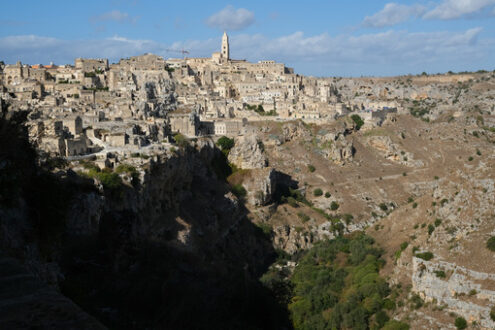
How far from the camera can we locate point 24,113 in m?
15.1

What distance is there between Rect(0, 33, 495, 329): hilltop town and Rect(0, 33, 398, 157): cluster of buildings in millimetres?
260

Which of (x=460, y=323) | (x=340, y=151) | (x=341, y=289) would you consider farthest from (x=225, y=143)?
(x=460, y=323)

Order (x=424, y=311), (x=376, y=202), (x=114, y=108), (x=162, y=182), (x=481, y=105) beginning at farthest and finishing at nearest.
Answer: (x=481, y=105)
(x=376, y=202)
(x=114, y=108)
(x=162, y=182)
(x=424, y=311)

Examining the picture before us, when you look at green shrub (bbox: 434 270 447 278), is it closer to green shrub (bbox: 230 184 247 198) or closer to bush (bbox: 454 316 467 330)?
bush (bbox: 454 316 467 330)

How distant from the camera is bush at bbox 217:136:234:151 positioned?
5212 cm

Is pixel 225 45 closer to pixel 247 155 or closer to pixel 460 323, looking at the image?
pixel 247 155

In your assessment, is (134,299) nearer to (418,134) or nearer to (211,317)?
(211,317)

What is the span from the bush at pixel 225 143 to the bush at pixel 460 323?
33608mm

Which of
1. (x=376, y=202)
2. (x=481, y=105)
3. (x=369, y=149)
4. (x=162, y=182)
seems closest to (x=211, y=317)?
(x=162, y=182)

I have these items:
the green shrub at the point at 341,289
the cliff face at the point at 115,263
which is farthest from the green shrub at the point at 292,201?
the cliff face at the point at 115,263

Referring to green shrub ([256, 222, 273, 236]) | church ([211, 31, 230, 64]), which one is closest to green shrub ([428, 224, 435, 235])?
green shrub ([256, 222, 273, 236])

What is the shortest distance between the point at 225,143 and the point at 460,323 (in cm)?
3426

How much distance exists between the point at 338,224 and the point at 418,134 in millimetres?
25189

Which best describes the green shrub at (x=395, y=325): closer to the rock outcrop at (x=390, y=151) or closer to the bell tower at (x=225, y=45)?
the rock outcrop at (x=390, y=151)
